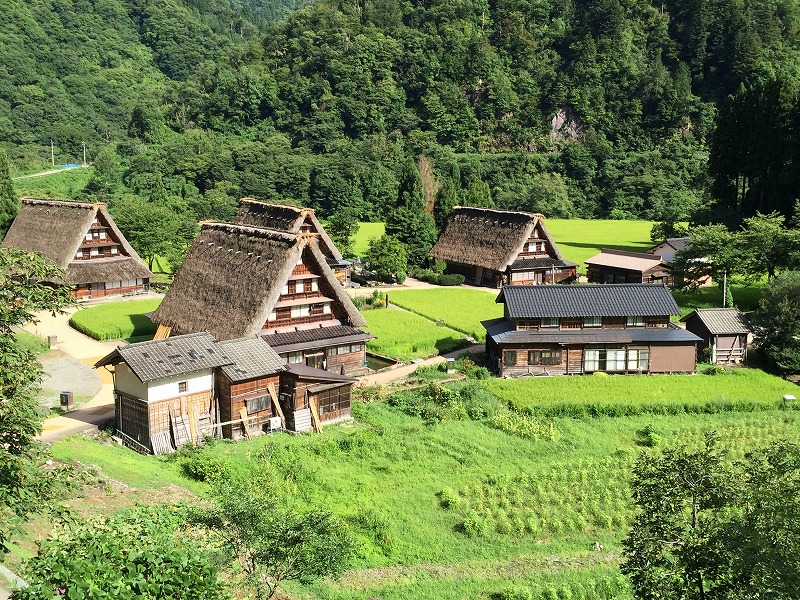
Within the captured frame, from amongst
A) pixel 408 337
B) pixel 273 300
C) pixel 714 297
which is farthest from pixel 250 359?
pixel 714 297

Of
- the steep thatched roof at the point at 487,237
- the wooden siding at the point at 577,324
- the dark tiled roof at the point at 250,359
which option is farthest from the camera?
the steep thatched roof at the point at 487,237

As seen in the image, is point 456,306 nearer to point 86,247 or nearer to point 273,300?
point 273,300

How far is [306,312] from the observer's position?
3300 centimetres

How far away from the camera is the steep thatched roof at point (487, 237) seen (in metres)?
50.8

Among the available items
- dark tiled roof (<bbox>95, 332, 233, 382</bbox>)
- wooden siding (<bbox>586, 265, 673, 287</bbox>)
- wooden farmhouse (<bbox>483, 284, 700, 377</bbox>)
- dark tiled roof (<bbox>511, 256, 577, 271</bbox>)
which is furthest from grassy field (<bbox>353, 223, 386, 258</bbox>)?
dark tiled roof (<bbox>95, 332, 233, 382</bbox>)

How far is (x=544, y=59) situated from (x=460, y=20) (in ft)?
41.2

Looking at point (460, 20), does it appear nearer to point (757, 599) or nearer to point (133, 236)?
point (133, 236)

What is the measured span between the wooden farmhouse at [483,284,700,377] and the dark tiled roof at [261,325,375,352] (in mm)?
5925

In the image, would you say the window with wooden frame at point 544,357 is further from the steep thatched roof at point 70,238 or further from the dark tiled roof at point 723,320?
the steep thatched roof at point 70,238

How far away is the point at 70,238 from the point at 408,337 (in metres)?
21.5

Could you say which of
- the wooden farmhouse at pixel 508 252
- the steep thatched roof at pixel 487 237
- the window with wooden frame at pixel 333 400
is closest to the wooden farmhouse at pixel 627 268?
the wooden farmhouse at pixel 508 252

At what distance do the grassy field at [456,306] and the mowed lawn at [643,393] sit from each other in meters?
7.45

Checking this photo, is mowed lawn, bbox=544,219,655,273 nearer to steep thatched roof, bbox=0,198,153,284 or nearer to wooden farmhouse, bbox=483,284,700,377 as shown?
wooden farmhouse, bbox=483,284,700,377

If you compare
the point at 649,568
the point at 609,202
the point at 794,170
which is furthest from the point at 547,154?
the point at 649,568
